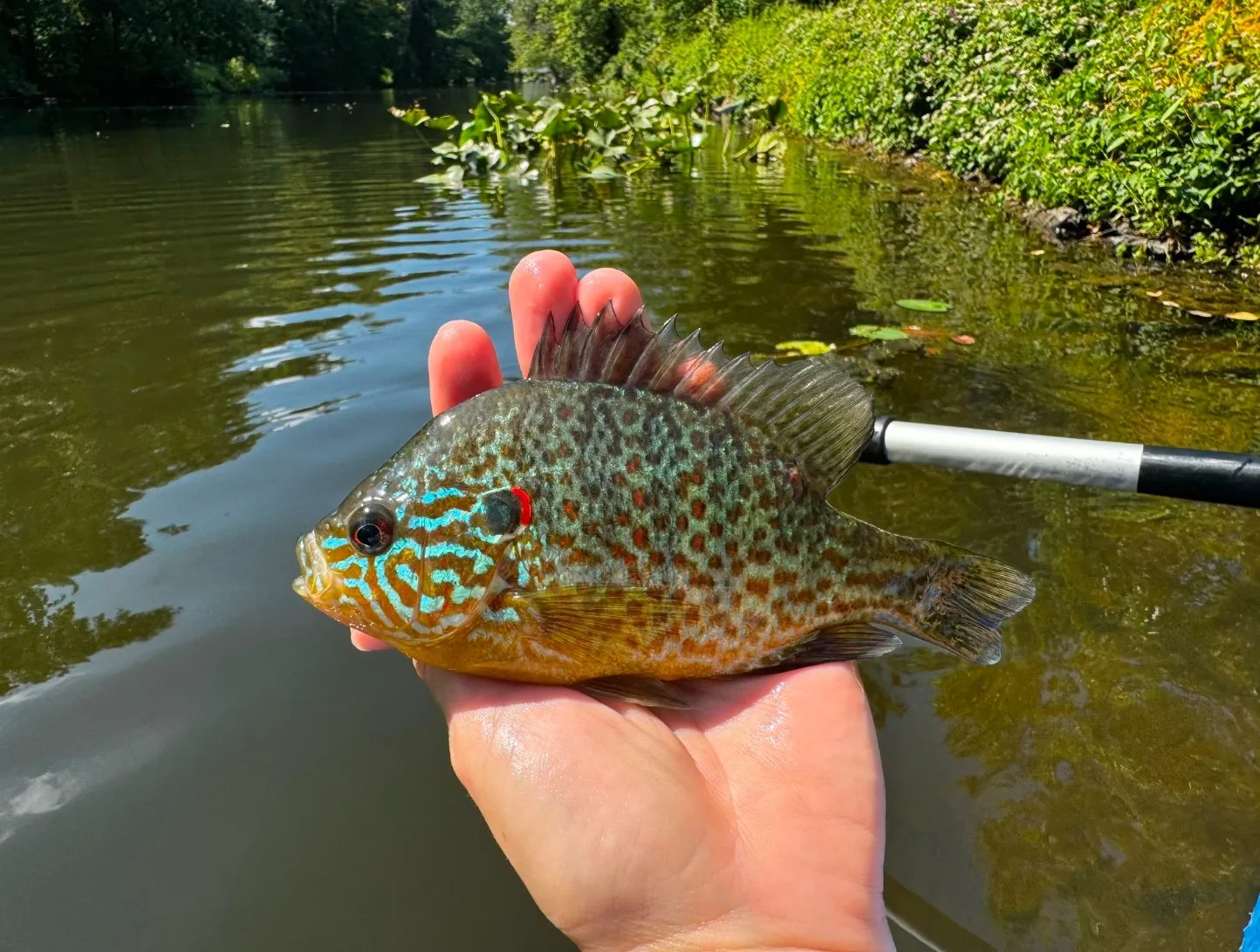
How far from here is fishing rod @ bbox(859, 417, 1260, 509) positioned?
3.21 meters

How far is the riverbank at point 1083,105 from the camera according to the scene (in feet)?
30.8

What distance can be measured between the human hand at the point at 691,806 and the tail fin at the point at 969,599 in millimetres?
344

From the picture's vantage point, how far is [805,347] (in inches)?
288

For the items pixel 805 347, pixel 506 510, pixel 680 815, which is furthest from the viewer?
pixel 805 347

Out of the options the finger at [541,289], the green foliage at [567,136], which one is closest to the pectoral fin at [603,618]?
the finger at [541,289]

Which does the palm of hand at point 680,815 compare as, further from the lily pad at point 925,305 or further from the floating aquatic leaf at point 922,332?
the lily pad at point 925,305

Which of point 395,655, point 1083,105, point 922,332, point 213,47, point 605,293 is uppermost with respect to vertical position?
point 213,47

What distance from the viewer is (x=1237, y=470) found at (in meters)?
3.17

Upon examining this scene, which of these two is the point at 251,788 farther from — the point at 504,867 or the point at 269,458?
the point at 269,458

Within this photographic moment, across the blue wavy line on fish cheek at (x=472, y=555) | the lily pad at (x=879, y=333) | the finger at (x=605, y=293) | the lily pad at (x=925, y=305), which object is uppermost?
the finger at (x=605, y=293)

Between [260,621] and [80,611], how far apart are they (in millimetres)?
854

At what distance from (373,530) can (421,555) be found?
157 mm

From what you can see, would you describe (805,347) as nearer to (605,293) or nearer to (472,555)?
(605,293)

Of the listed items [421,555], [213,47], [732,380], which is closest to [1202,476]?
[732,380]
